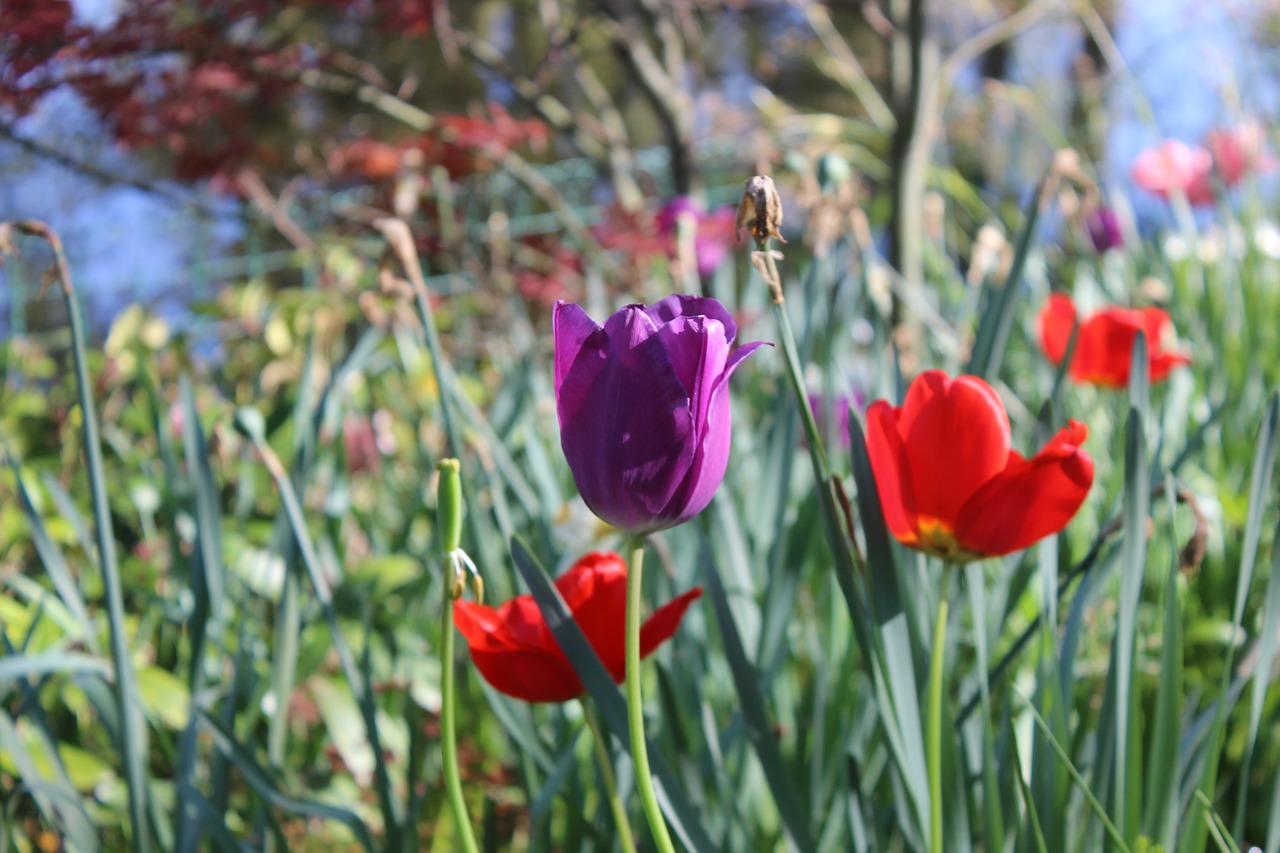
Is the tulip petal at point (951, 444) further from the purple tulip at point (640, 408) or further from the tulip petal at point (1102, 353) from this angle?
the tulip petal at point (1102, 353)

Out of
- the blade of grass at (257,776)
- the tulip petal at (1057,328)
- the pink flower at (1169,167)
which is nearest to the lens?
the blade of grass at (257,776)

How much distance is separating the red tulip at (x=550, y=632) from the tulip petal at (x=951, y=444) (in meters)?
0.14

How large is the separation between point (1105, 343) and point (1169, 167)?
5.00ft

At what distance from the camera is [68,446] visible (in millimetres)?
1645

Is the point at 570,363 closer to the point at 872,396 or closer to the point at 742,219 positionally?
the point at 742,219

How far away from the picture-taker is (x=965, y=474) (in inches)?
21.4

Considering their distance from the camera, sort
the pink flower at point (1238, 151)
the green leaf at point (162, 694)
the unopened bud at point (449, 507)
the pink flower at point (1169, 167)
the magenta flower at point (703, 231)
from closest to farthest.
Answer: the unopened bud at point (449, 507) → the green leaf at point (162, 694) → the magenta flower at point (703, 231) → the pink flower at point (1238, 151) → the pink flower at point (1169, 167)

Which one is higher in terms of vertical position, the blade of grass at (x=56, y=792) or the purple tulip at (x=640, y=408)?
the purple tulip at (x=640, y=408)

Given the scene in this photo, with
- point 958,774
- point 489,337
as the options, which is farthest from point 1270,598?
point 489,337

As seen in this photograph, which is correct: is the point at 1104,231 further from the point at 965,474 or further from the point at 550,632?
the point at 550,632

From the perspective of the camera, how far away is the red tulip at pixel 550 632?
0.53 meters

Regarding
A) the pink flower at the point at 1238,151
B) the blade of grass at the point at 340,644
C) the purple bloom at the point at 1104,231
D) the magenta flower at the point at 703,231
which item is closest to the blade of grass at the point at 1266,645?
the blade of grass at the point at 340,644

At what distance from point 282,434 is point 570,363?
4.88 feet

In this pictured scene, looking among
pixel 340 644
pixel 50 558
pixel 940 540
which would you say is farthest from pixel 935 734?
pixel 50 558
